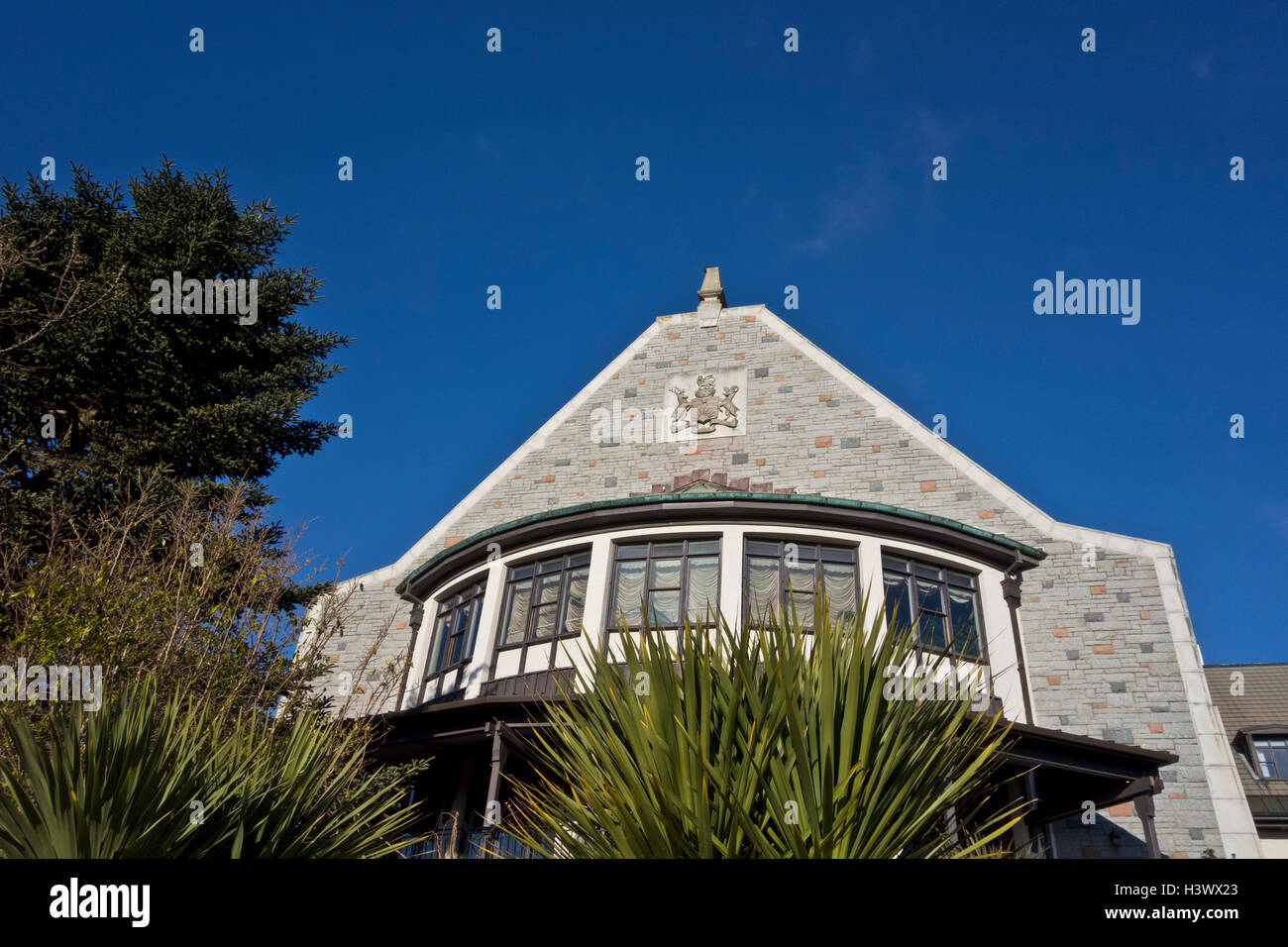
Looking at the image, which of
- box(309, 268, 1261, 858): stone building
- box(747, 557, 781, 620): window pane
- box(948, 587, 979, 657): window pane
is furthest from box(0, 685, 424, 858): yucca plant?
box(948, 587, 979, 657): window pane

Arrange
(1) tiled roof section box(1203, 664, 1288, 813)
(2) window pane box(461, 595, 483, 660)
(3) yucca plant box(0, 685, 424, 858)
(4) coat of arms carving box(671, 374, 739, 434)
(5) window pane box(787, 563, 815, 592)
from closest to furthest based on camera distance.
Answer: (3) yucca plant box(0, 685, 424, 858) < (5) window pane box(787, 563, 815, 592) < (2) window pane box(461, 595, 483, 660) < (4) coat of arms carving box(671, 374, 739, 434) < (1) tiled roof section box(1203, 664, 1288, 813)

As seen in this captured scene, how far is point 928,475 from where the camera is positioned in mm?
15234

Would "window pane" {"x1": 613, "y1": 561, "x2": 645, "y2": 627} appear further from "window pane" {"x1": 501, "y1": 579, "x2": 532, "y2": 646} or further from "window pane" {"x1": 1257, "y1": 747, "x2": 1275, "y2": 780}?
"window pane" {"x1": 1257, "y1": 747, "x2": 1275, "y2": 780}

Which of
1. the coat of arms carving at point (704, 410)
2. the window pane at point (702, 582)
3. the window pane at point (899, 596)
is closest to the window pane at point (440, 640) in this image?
the window pane at point (702, 582)

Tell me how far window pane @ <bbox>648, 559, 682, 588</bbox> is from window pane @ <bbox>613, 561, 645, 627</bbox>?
0.14m

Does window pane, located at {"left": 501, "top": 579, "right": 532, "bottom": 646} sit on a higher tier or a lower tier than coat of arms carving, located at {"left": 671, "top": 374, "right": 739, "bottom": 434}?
lower

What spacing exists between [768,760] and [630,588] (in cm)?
791

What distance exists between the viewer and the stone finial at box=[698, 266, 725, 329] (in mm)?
18781

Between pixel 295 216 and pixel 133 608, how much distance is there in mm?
7547

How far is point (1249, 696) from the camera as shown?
23.3 metres

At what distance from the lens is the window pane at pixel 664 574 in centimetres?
1218

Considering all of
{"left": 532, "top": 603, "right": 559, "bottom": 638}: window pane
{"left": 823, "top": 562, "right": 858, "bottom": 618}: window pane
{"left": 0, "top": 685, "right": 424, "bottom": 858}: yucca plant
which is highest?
{"left": 823, "top": 562, "right": 858, "bottom": 618}: window pane
